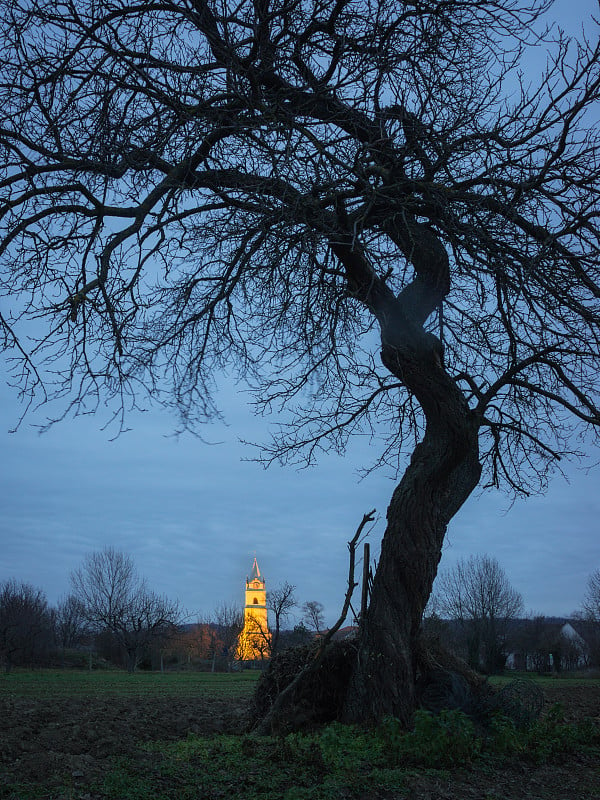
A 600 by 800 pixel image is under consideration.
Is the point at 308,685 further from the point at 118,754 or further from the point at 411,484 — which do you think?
the point at 118,754

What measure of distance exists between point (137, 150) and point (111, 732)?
17.7ft

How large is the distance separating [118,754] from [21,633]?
31.8 m

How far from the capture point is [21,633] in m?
34.5

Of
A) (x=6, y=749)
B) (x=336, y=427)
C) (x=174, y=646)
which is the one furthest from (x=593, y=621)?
(x=6, y=749)

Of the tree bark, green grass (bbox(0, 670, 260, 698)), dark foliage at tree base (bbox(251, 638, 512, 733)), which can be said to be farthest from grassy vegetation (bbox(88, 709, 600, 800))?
green grass (bbox(0, 670, 260, 698))

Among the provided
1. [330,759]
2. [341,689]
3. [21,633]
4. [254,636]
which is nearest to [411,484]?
[341,689]

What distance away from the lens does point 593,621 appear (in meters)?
50.6

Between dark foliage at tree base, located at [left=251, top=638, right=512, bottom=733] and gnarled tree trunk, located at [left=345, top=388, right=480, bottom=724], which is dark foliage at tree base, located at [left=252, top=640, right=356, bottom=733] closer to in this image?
dark foliage at tree base, located at [left=251, top=638, right=512, bottom=733]

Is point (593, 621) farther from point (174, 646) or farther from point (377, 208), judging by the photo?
point (377, 208)

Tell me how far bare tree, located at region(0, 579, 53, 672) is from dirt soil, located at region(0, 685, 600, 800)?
2514cm

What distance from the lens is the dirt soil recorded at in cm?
528

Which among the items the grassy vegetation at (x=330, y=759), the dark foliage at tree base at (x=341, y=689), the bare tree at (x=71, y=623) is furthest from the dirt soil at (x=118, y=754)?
the bare tree at (x=71, y=623)

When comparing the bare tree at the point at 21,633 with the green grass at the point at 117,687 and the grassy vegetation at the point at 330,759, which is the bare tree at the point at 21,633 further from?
the grassy vegetation at the point at 330,759

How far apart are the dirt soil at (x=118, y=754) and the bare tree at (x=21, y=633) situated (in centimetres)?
2514
